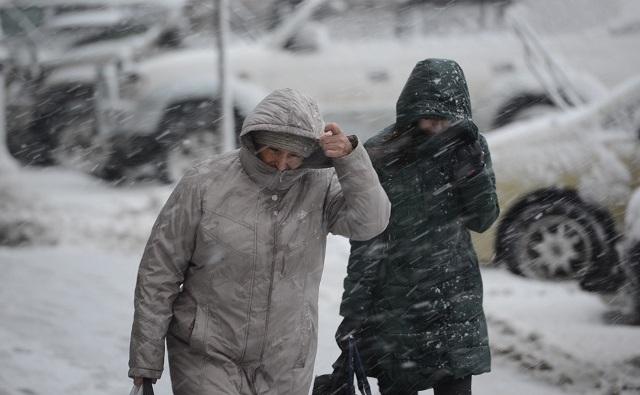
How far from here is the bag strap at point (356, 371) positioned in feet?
9.52

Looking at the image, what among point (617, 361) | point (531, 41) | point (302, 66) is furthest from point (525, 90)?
point (617, 361)

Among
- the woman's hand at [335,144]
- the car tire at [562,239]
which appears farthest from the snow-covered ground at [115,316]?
the woman's hand at [335,144]

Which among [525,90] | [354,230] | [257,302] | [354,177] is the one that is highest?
[354,177]

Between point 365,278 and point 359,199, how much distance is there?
2.16ft

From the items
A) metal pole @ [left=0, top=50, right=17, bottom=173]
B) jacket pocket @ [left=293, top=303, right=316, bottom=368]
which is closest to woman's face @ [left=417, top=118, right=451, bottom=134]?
Answer: jacket pocket @ [left=293, top=303, right=316, bottom=368]

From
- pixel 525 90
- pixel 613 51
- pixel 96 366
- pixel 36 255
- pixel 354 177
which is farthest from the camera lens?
pixel 613 51

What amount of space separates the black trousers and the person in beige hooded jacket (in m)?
0.59

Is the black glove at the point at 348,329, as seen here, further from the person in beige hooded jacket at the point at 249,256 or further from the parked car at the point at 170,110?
the parked car at the point at 170,110

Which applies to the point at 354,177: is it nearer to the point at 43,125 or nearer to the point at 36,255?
the point at 36,255

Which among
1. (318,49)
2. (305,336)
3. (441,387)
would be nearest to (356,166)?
(305,336)

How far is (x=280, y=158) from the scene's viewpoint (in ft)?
8.41

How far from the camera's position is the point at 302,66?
820 centimetres

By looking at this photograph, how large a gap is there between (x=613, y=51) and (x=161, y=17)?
4.25 metres

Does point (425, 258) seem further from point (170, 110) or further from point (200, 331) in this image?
point (170, 110)
